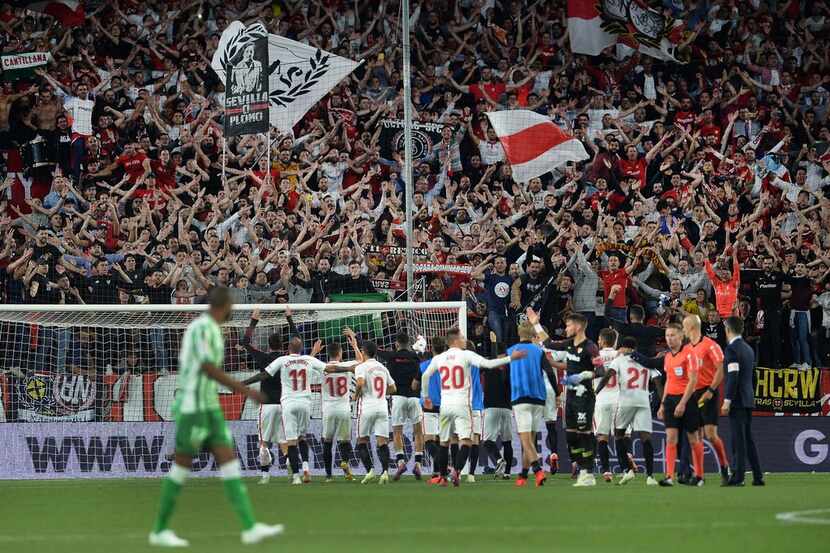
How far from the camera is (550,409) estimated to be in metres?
21.3

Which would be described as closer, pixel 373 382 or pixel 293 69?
pixel 373 382

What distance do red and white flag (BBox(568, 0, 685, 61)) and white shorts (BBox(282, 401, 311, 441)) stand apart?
13.9m

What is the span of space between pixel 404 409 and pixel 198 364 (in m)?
11.3

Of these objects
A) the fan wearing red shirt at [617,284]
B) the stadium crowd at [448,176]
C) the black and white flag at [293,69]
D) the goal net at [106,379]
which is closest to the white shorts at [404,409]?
the goal net at [106,379]

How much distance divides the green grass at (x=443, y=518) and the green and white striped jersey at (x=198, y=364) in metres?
1.09

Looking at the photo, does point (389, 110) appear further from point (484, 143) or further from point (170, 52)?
point (170, 52)

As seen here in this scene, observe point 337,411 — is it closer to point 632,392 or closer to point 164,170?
point 632,392

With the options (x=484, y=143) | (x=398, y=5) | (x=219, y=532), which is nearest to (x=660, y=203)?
(x=484, y=143)

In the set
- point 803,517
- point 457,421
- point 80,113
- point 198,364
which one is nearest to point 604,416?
point 457,421

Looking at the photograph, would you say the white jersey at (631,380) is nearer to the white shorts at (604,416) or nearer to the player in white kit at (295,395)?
the white shorts at (604,416)

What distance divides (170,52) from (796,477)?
1519 centimetres

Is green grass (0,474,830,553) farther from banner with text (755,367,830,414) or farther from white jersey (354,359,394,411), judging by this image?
banner with text (755,367,830,414)

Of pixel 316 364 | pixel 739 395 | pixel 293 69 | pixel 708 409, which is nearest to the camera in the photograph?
pixel 739 395

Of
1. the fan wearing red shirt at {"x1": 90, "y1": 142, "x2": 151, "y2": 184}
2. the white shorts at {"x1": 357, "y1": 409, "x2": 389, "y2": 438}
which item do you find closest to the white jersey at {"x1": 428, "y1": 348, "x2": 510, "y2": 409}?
the white shorts at {"x1": 357, "y1": 409, "x2": 389, "y2": 438}
